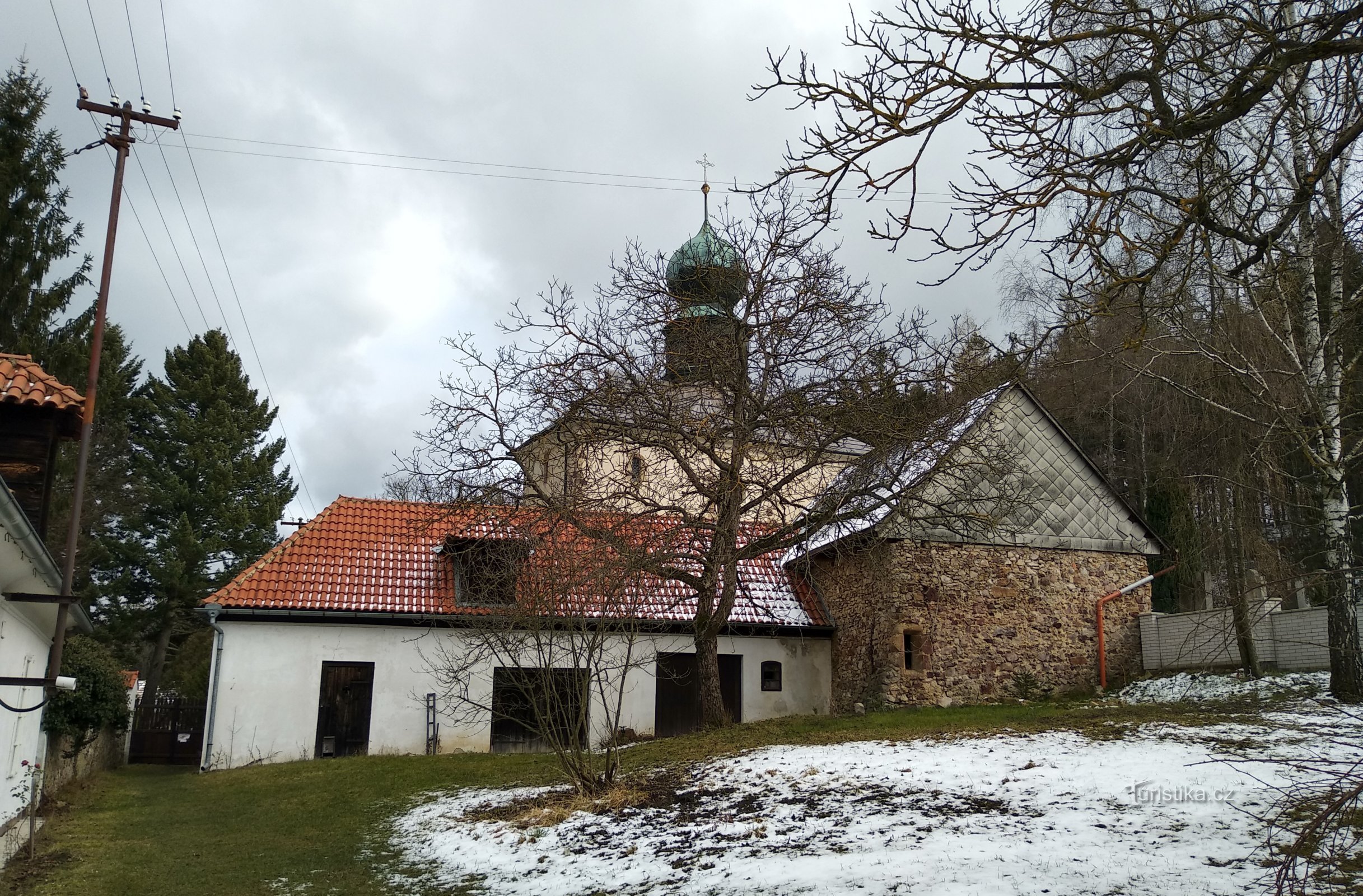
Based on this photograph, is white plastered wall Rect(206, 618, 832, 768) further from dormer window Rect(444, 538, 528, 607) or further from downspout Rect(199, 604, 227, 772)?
dormer window Rect(444, 538, 528, 607)

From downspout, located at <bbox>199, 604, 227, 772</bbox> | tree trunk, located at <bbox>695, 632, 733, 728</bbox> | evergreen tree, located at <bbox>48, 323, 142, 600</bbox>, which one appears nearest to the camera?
tree trunk, located at <bbox>695, 632, 733, 728</bbox>

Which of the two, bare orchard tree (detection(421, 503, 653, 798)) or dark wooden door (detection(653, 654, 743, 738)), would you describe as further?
dark wooden door (detection(653, 654, 743, 738))

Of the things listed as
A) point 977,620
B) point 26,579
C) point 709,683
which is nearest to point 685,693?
point 709,683

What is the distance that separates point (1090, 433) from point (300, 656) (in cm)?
2307

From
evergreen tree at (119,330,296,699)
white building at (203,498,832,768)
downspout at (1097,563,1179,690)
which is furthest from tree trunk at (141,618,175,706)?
downspout at (1097,563,1179,690)

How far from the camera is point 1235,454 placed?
14266 mm

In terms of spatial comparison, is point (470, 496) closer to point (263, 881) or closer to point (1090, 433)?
point (263, 881)

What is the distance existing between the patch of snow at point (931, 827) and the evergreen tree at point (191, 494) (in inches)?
894

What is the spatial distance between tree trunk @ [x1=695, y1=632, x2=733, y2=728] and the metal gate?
1497 cm

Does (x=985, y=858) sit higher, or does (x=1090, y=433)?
(x=1090, y=433)

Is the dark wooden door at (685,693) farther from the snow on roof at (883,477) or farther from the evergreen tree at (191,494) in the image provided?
the evergreen tree at (191,494)

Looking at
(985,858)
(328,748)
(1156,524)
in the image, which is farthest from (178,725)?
(1156,524)

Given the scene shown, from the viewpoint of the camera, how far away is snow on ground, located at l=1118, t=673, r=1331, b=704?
12672mm

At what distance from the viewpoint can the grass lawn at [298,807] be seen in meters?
8.41
